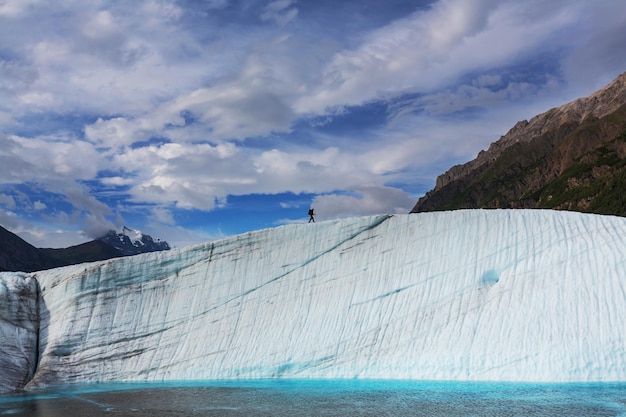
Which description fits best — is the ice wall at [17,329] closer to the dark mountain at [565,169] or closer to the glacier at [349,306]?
the glacier at [349,306]

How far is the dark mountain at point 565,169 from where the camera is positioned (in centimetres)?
12938

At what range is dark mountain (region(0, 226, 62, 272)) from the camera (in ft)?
501

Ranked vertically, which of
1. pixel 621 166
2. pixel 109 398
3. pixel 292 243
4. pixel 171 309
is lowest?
pixel 109 398

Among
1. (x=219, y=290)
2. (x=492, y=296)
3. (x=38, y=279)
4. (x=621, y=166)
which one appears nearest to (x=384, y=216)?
(x=492, y=296)

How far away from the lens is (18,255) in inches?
6309

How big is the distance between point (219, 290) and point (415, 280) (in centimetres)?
820

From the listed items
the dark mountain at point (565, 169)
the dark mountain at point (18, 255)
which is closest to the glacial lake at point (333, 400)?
the dark mountain at point (565, 169)

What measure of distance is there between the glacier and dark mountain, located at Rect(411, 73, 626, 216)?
4053 inches

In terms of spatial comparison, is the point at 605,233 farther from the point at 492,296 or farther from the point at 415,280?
the point at 415,280

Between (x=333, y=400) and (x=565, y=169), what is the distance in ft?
516

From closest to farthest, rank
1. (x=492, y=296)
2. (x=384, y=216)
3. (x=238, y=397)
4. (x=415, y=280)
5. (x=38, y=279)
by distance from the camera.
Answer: (x=238, y=397) < (x=492, y=296) < (x=415, y=280) < (x=384, y=216) < (x=38, y=279)

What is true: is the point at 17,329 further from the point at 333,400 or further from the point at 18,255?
the point at 18,255

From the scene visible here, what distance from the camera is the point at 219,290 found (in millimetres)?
24078

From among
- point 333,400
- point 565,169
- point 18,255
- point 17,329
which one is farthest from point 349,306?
point 18,255
